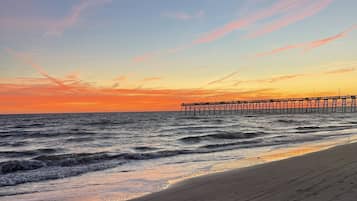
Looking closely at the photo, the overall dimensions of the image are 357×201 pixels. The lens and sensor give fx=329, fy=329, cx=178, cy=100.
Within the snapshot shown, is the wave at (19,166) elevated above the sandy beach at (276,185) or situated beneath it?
situated beneath

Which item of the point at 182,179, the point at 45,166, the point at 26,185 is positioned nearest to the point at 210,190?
the point at 182,179

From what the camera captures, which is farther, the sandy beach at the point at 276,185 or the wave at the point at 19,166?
the wave at the point at 19,166

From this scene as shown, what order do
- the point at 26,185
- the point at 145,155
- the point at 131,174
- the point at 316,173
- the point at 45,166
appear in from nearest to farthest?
the point at 316,173, the point at 26,185, the point at 131,174, the point at 45,166, the point at 145,155

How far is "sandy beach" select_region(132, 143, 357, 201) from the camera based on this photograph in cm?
589

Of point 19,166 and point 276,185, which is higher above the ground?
point 276,185

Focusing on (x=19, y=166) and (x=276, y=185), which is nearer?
(x=276, y=185)

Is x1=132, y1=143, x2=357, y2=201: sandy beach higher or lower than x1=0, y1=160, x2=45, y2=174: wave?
higher

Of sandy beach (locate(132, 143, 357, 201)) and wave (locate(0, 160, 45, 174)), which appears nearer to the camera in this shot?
sandy beach (locate(132, 143, 357, 201))

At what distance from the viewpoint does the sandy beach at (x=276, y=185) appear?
5887mm

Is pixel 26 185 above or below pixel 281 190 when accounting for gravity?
below

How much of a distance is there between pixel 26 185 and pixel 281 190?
712 centimetres

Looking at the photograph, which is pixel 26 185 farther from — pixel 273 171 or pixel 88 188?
pixel 273 171

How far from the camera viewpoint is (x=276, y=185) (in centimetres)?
693

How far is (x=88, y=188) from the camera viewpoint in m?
8.53
